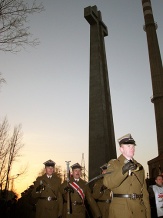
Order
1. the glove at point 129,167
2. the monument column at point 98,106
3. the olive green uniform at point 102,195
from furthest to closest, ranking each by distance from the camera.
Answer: the monument column at point 98,106, the olive green uniform at point 102,195, the glove at point 129,167

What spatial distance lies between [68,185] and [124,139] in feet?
11.4

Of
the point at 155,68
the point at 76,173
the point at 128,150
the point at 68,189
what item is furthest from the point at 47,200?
the point at 155,68

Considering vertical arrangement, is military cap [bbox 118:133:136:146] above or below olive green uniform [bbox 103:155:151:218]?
above

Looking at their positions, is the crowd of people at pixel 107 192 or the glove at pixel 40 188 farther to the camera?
the glove at pixel 40 188

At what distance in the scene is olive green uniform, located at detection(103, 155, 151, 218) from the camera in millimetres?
3215

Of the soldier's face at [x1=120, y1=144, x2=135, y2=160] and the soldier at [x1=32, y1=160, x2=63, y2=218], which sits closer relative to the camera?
the soldier's face at [x1=120, y1=144, x2=135, y2=160]

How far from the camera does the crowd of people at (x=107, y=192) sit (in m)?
3.25

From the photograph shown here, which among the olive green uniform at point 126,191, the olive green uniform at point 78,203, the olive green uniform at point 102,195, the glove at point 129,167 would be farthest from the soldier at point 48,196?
the glove at point 129,167

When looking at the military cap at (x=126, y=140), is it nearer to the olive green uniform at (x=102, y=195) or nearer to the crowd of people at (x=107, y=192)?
the crowd of people at (x=107, y=192)

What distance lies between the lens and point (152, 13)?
38.1 metres

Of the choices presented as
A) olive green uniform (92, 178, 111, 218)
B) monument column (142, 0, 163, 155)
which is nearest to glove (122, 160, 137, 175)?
olive green uniform (92, 178, 111, 218)

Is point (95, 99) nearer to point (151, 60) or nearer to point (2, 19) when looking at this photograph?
point (2, 19)

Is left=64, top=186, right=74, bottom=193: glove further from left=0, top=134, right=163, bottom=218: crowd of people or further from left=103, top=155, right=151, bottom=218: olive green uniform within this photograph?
left=103, top=155, right=151, bottom=218: olive green uniform

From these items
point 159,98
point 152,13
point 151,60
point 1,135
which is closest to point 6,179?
point 1,135
